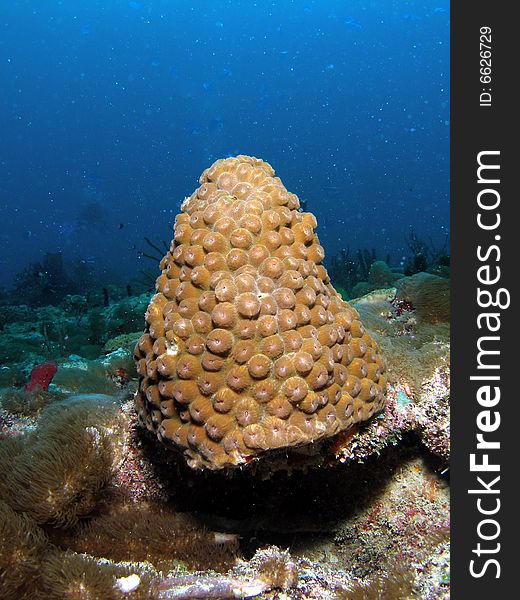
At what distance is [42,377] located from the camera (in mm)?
4516

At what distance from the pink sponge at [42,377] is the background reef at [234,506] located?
1.29 ft

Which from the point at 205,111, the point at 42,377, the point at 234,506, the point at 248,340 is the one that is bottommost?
the point at 234,506

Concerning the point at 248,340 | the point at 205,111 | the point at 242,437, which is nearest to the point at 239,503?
the point at 242,437

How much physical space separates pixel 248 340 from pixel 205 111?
125 m

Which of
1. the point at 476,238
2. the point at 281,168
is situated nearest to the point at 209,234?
the point at 476,238

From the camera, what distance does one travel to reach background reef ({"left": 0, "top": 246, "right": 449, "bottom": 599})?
2277mm

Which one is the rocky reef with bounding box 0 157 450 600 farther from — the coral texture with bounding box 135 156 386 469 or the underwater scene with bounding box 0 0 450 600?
the coral texture with bounding box 135 156 386 469

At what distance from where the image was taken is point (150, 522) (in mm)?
2805

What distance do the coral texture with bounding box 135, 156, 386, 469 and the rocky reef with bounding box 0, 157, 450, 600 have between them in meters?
0.15

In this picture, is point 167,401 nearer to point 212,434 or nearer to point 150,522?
point 212,434

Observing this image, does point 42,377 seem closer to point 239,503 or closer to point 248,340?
point 239,503

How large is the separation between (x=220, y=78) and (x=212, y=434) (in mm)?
119320

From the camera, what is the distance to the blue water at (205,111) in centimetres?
9381

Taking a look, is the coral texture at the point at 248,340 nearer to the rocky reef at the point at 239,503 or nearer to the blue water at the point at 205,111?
the rocky reef at the point at 239,503
